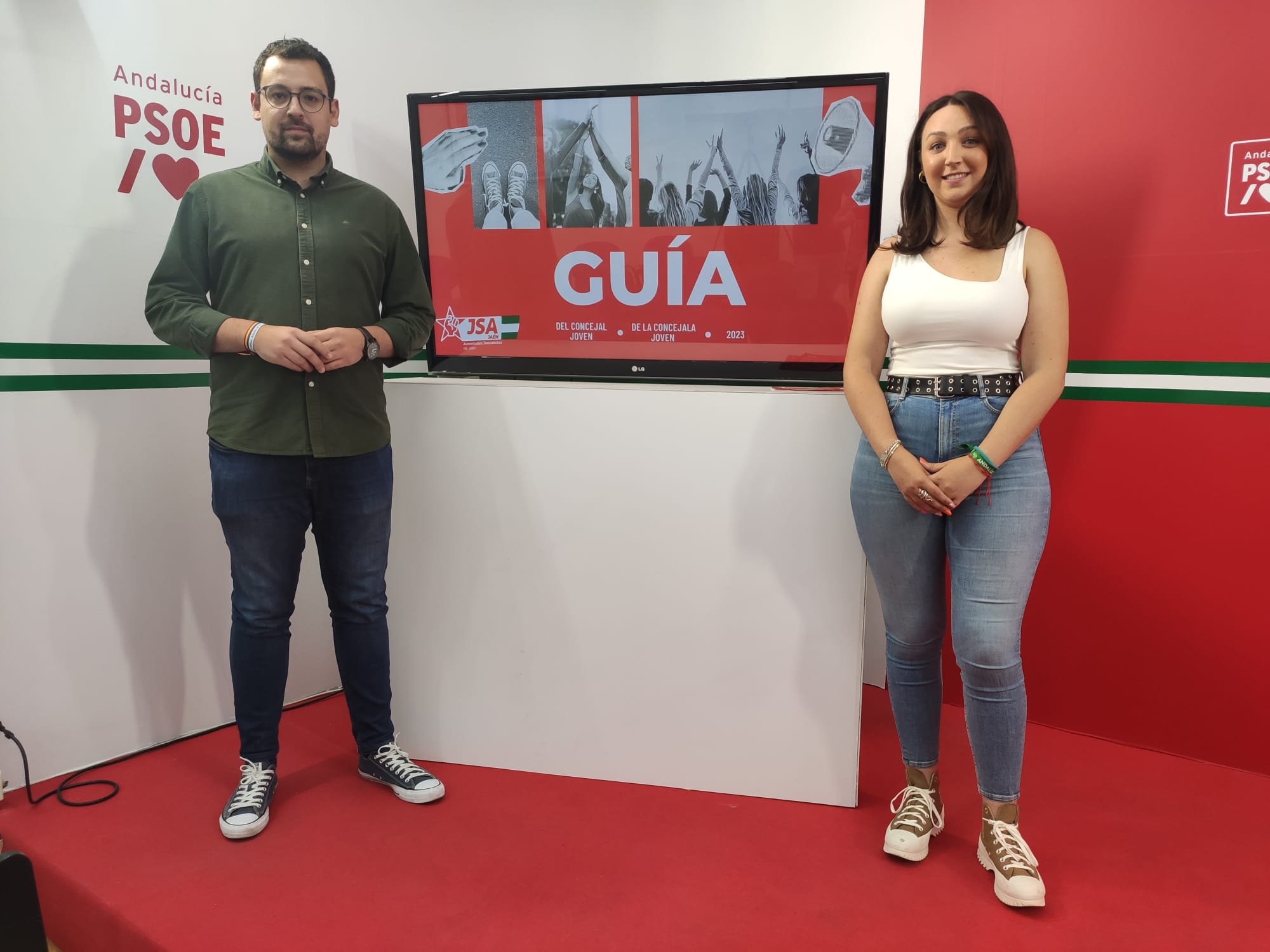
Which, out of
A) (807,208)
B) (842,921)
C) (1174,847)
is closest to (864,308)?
(807,208)

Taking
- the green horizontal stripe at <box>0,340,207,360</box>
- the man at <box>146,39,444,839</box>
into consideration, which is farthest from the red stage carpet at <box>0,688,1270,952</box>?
the green horizontal stripe at <box>0,340,207,360</box>

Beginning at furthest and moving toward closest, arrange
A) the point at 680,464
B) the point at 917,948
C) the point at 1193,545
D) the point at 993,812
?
the point at 1193,545, the point at 680,464, the point at 993,812, the point at 917,948

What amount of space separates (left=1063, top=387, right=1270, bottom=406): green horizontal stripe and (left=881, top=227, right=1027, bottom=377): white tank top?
719mm

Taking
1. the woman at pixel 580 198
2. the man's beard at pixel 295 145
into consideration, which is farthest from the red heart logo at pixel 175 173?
the woman at pixel 580 198

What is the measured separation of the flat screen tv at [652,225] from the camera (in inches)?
82.8

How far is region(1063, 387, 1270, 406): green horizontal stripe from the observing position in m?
2.12

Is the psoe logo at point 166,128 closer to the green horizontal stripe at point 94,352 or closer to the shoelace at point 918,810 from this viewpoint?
the green horizontal stripe at point 94,352

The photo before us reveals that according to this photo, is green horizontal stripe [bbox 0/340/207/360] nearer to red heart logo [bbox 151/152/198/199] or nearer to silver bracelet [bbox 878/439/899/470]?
red heart logo [bbox 151/152/198/199]

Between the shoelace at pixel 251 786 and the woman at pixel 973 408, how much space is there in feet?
4.72

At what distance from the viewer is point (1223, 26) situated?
203 cm

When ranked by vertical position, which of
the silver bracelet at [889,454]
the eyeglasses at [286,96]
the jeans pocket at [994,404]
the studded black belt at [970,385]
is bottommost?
the silver bracelet at [889,454]

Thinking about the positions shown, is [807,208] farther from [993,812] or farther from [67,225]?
[67,225]

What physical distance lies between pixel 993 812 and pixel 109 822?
188 centimetres

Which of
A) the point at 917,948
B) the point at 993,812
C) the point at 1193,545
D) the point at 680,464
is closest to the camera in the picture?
the point at 917,948
